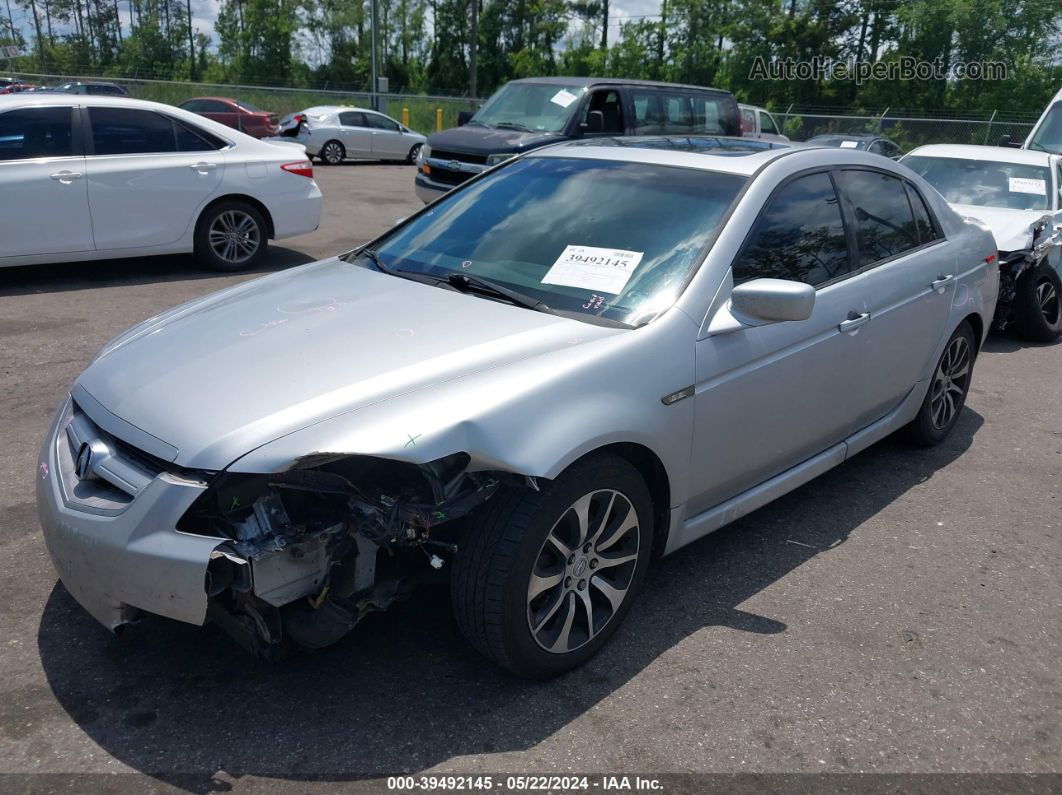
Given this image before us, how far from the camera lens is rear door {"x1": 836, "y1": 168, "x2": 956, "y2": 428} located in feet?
13.9

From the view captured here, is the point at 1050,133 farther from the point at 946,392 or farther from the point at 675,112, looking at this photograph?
the point at 946,392

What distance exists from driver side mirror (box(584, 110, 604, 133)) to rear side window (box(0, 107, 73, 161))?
19.2 feet

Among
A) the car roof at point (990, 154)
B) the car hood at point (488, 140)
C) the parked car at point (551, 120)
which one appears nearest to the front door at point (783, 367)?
the car roof at point (990, 154)

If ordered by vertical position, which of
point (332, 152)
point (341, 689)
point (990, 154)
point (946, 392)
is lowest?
point (332, 152)

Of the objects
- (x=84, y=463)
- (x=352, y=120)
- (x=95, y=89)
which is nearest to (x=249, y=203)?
(x=84, y=463)

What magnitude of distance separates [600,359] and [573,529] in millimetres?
559

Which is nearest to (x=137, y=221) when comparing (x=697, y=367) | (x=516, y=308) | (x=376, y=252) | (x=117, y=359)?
(x=376, y=252)

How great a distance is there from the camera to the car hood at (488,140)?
1102cm

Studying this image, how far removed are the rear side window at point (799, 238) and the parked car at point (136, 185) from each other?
246 inches

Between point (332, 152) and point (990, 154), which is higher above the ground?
point (990, 154)

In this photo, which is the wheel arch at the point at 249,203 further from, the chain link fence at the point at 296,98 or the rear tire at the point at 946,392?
the chain link fence at the point at 296,98

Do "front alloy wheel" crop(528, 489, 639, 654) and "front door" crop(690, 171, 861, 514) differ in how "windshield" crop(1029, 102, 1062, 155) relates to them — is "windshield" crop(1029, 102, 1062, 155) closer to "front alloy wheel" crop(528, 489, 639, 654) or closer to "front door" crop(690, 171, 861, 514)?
"front door" crop(690, 171, 861, 514)

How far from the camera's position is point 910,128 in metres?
29.1

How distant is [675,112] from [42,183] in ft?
25.1
